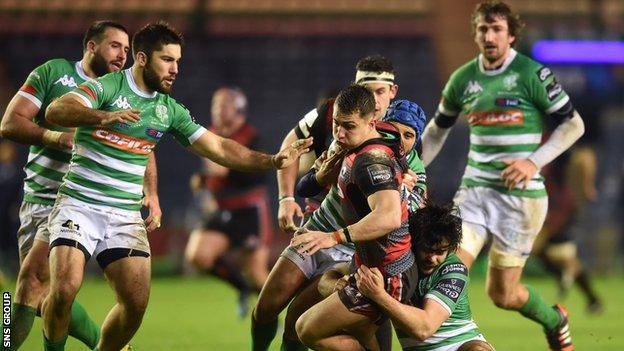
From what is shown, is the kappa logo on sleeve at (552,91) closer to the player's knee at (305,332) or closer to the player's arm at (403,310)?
the player's arm at (403,310)

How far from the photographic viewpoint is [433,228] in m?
6.34

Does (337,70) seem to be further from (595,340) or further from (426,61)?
(595,340)

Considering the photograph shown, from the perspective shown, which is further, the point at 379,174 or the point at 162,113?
the point at 162,113

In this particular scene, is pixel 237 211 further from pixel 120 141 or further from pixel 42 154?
pixel 120 141

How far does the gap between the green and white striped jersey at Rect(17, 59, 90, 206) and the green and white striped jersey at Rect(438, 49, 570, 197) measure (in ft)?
9.01

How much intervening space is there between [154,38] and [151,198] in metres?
1.09

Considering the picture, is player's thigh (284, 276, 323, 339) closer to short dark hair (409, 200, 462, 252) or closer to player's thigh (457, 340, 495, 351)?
short dark hair (409, 200, 462, 252)

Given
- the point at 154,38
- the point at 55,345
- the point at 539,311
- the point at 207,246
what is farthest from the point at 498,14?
the point at 207,246

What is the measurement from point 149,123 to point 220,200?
5.31 metres

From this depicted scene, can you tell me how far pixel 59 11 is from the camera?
24.7 m

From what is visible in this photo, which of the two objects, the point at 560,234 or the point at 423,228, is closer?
the point at 423,228

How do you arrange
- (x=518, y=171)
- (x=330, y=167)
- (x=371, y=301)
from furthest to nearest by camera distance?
1. (x=518, y=171)
2. (x=330, y=167)
3. (x=371, y=301)

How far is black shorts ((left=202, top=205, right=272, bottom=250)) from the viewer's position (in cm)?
1194

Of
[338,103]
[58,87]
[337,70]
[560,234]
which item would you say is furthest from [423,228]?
[337,70]
